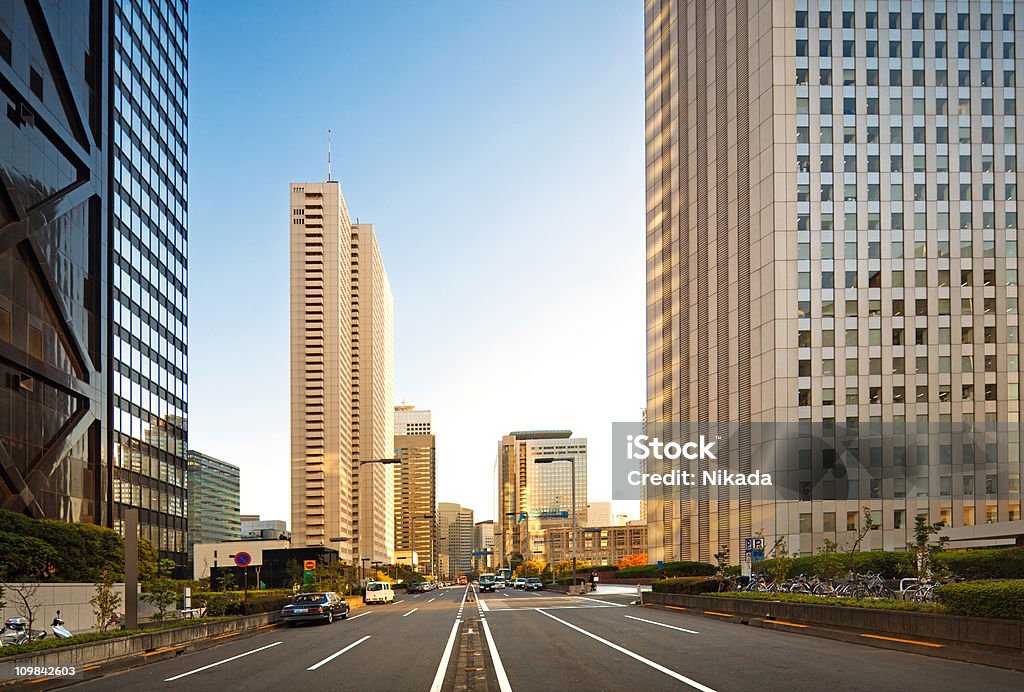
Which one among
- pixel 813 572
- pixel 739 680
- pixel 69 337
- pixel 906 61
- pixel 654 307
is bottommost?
pixel 813 572

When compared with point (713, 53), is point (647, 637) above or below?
below

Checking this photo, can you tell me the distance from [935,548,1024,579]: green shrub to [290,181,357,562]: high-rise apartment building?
540ft

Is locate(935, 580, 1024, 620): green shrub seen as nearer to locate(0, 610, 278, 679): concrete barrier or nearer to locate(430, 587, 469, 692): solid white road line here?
locate(430, 587, 469, 692): solid white road line

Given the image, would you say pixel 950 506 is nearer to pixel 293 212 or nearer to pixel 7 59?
pixel 7 59

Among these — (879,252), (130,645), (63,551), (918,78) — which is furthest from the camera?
(918,78)

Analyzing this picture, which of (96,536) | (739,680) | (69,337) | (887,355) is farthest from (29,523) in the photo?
(887,355)

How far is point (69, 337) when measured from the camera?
165ft

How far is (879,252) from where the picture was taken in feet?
252

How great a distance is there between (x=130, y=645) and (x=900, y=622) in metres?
19.6

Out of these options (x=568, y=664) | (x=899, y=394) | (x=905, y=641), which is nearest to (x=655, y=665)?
(x=568, y=664)

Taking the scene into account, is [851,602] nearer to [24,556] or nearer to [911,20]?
[24,556]

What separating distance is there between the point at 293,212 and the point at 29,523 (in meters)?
163

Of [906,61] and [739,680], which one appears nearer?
[739,680]

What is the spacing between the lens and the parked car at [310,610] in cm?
3784
